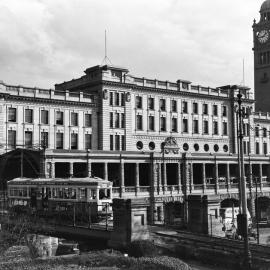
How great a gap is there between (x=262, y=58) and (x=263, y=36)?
16.7 feet

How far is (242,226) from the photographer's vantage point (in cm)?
2181

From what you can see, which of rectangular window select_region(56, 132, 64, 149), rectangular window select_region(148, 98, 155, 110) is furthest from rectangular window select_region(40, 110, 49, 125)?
rectangular window select_region(148, 98, 155, 110)

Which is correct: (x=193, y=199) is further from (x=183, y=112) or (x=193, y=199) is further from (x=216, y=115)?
(x=216, y=115)

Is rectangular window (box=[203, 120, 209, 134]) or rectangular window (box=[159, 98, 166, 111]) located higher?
rectangular window (box=[159, 98, 166, 111])

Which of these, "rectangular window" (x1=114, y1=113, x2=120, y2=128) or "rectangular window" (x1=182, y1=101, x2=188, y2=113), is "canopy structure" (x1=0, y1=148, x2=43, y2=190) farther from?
"rectangular window" (x1=182, y1=101, x2=188, y2=113)

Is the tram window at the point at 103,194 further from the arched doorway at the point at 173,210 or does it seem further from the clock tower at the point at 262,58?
the clock tower at the point at 262,58

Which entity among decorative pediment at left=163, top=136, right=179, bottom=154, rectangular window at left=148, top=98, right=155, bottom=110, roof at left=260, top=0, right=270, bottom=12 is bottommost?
decorative pediment at left=163, top=136, right=179, bottom=154

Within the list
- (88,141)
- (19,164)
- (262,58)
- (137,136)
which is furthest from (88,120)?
(262,58)

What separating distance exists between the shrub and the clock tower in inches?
3705

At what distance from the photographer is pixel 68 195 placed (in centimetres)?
4162

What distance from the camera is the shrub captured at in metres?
26.2

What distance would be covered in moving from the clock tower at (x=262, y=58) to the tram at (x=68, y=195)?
3190 inches

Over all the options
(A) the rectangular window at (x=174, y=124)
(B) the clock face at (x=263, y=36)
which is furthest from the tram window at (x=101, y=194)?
(B) the clock face at (x=263, y=36)

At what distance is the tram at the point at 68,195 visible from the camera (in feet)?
132
